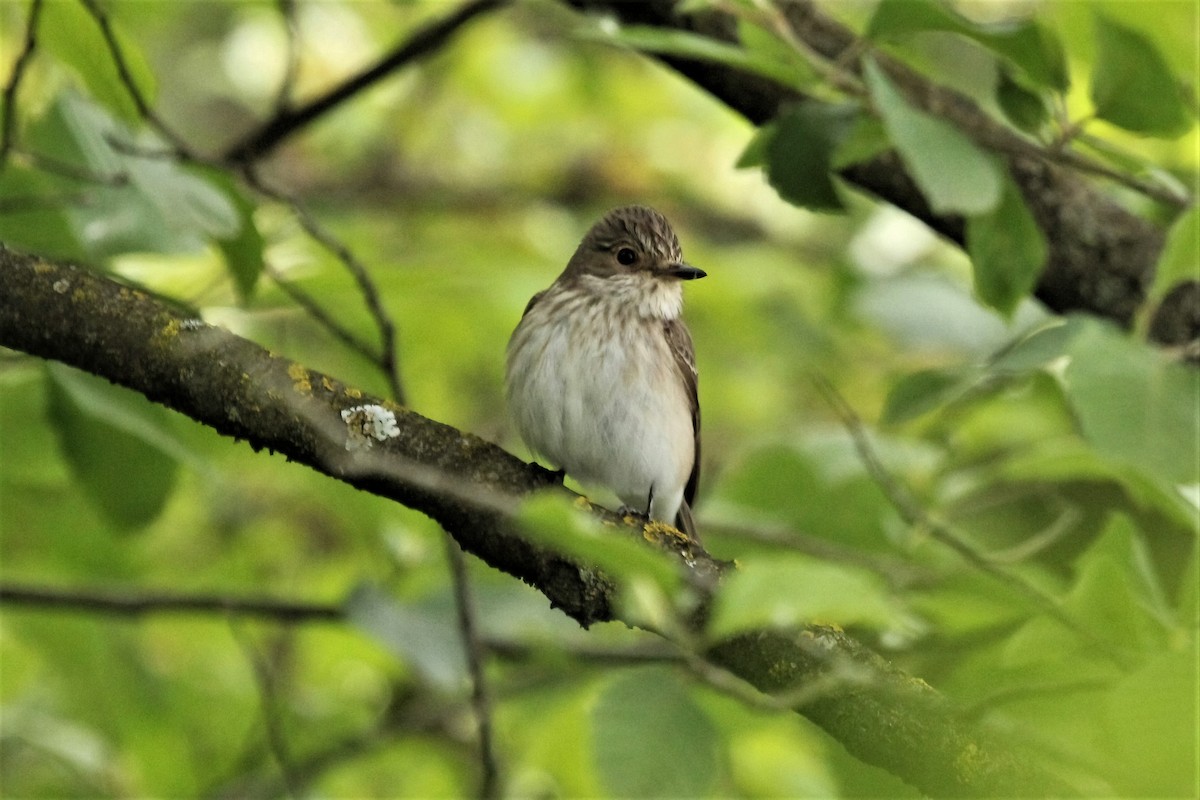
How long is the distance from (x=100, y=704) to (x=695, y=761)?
368cm

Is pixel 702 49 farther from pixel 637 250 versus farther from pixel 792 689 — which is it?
pixel 637 250

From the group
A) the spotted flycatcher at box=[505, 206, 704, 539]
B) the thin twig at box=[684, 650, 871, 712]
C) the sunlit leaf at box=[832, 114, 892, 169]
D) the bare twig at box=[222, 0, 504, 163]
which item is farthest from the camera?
the bare twig at box=[222, 0, 504, 163]

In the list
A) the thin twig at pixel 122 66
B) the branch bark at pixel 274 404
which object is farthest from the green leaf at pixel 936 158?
the thin twig at pixel 122 66

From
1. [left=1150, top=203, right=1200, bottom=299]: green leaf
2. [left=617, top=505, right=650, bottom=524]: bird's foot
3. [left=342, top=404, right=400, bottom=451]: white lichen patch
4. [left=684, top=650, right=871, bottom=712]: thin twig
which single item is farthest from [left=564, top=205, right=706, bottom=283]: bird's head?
[left=684, top=650, right=871, bottom=712]: thin twig

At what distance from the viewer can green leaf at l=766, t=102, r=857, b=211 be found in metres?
3.44

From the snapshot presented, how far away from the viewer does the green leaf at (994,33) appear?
9.58 feet

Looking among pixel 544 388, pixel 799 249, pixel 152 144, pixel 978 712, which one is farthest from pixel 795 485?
pixel 799 249

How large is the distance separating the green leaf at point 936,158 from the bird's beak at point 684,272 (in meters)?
2.06

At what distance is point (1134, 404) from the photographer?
271 centimetres

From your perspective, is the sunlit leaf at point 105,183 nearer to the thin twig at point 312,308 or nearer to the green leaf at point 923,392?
the thin twig at point 312,308

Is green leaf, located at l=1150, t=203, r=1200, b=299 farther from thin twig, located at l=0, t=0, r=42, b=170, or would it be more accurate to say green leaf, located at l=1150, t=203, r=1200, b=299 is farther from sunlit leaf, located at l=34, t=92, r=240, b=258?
thin twig, located at l=0, t=0, r=42, b=170

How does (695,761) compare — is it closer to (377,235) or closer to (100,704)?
(100,704)

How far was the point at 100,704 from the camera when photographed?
5.32 meters

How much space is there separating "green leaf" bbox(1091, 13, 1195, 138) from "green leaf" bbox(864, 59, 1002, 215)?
407 mm
